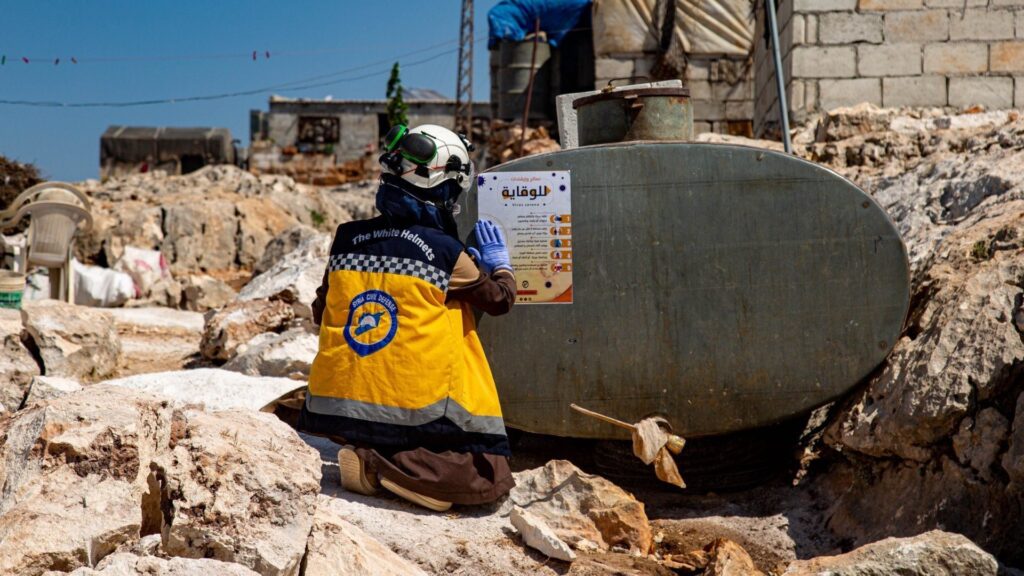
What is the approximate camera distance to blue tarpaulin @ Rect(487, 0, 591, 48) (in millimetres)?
17531

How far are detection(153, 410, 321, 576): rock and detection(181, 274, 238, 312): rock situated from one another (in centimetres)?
763

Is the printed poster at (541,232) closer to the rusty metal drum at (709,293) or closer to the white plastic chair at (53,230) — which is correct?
Result: the rusty metal drum at (709,293)

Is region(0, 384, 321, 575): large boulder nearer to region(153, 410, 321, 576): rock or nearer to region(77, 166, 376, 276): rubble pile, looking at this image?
region(153, 410, 321, 576): rock

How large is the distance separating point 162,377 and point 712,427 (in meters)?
2.88

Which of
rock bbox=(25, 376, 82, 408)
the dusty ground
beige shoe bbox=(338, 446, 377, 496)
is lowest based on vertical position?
the dusty ground

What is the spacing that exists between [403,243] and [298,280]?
11.3 ft

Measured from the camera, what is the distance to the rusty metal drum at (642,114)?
4051 mm

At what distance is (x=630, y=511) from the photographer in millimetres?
3418

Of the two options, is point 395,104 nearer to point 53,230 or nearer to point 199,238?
point 199,238

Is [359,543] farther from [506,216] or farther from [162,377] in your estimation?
[162,377]

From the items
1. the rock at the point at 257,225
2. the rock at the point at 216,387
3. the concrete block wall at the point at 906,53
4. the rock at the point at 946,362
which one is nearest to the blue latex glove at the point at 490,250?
the rock at the point at 946,362

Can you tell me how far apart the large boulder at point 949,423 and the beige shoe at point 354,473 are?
1.72 meters

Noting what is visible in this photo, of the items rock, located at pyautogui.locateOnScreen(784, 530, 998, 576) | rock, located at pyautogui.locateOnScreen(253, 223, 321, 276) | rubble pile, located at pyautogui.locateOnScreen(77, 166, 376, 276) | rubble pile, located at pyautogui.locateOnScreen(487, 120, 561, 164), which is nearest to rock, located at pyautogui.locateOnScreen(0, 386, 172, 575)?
rock, located at pyautogui.locateOnScreen(784, 530, 998, 576)

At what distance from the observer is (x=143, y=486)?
2.65m
